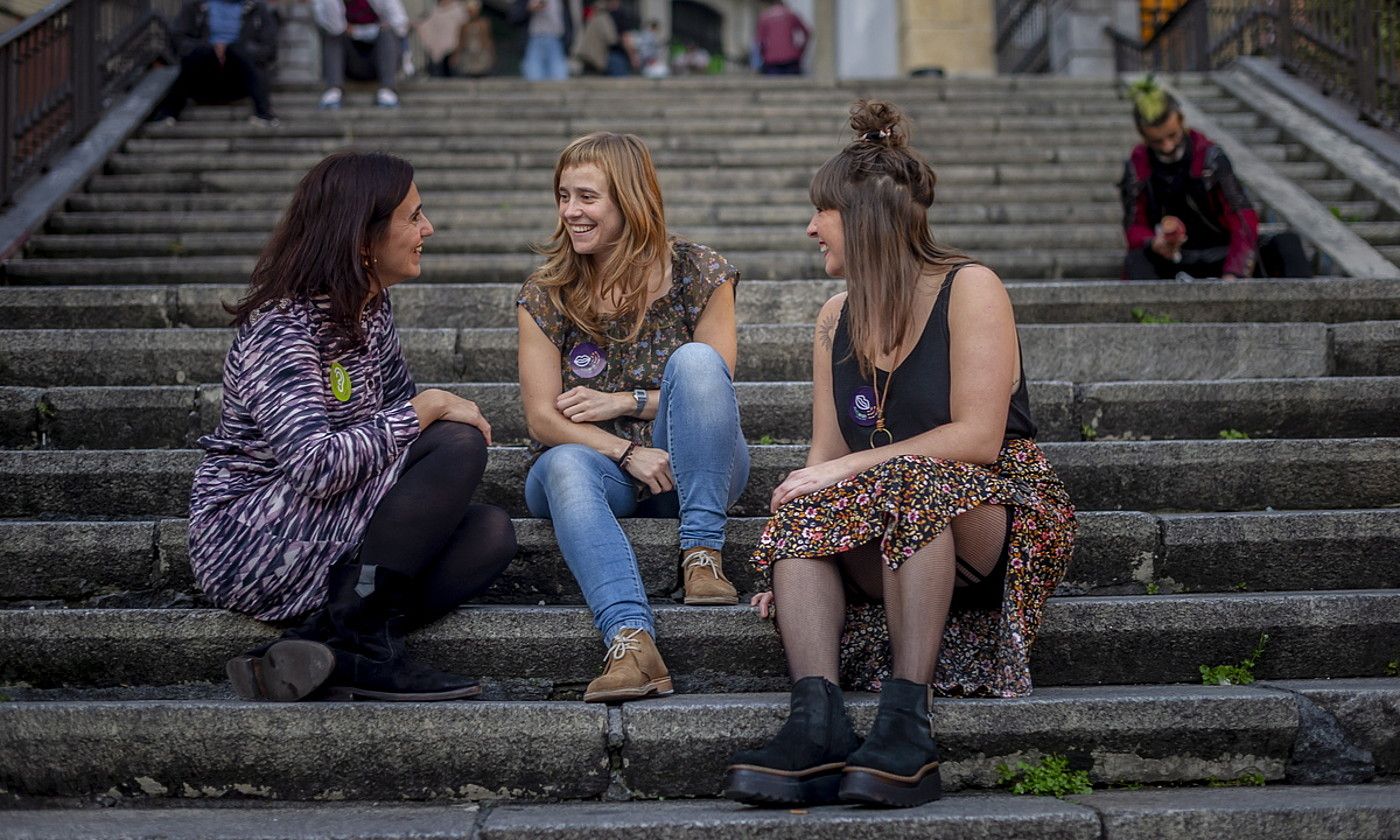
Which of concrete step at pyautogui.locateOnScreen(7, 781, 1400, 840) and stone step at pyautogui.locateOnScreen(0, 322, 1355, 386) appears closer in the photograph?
concrete step at pyautogui.locateOnScreen(7, 781, 1400, 840)

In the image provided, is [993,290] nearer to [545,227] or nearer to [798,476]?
[798,476]

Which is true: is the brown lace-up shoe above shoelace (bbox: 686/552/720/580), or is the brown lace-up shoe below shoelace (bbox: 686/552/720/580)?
below

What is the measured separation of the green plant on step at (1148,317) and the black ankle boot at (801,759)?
2973 mm

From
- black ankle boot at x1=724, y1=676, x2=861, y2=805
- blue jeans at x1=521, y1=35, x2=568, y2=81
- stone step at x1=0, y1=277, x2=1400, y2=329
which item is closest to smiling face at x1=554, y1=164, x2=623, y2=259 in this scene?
A: black ankle boot at x1=724, y1=676, x2=861, y2=805

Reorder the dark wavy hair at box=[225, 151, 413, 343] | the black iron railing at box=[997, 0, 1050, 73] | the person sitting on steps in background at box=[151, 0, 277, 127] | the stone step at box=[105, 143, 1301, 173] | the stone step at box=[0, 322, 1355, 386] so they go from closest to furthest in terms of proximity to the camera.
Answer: the dark wavy hair at box=[225, 151, 413, 343] < the stone step at box=[0, 322, 1355, 386] < the stone step at box=[105, 143, 1301, 173] < the person sitting on steps in background at box=[151, 0, 277, 127] < the black iron railing at box=[997, 0, 1050, 73]

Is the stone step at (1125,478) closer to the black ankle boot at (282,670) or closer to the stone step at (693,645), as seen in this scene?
the stone step at (693,645)

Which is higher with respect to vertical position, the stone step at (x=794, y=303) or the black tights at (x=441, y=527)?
the stone step at (x=794, y=303)

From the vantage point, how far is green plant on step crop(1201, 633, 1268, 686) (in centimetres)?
313

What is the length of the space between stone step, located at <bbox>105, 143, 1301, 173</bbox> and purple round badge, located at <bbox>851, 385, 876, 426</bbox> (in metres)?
4.96

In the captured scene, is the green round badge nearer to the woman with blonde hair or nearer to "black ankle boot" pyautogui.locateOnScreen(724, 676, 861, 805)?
the woman with blonde hair

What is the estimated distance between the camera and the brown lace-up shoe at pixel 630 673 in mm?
2914

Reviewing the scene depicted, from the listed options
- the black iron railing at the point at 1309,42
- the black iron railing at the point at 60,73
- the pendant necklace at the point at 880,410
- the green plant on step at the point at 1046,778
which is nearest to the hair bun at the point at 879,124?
the pendant necklace at the point at 880,410

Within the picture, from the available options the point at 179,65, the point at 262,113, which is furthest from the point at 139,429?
A: the point at 179,65

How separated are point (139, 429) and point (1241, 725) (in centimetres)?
324
